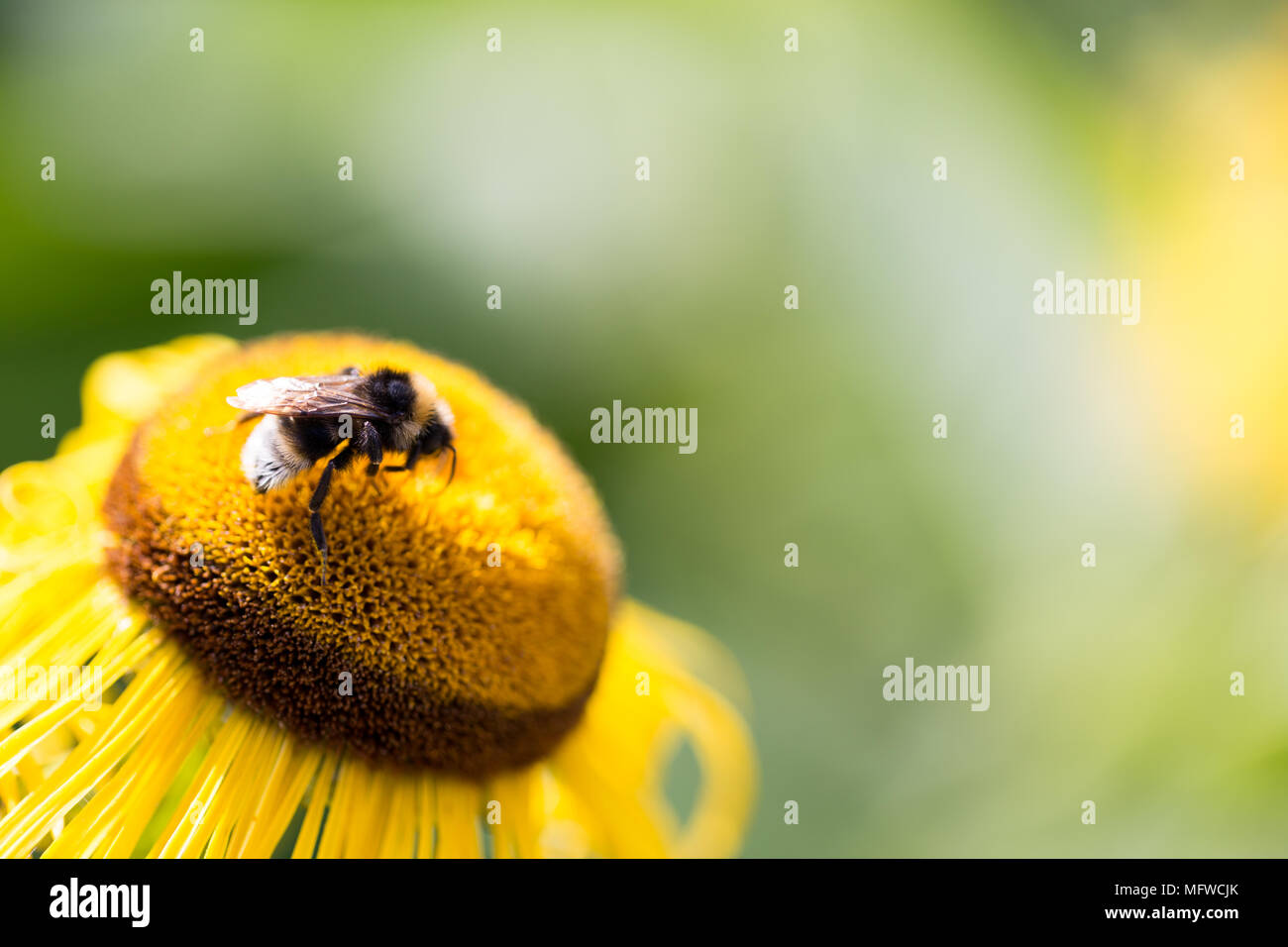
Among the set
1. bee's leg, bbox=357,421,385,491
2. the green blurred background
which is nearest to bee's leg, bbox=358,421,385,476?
bee's leg, bbox=357,421,385,491

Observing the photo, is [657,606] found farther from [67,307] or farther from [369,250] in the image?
[67,307]

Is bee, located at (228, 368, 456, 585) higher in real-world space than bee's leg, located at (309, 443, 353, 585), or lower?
higher

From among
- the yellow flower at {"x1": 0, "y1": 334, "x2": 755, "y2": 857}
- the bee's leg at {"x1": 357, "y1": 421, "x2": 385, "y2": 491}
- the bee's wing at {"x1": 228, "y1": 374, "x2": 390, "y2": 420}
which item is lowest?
the yellow flower at {"x1": 0, "y1": 334, "x2": 755, "y2": 857}

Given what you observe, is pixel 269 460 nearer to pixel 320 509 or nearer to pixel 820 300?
pixel 320 509

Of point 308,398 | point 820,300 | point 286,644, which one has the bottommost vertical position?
point 286,644

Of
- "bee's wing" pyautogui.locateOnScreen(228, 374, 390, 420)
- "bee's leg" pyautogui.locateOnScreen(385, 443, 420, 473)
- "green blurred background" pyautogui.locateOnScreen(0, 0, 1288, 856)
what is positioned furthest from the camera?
"green blurred background" pyautogui.locateOnScreen(0, 0, 1288, 856)

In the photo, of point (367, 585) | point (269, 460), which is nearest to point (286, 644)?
point (367, 585)

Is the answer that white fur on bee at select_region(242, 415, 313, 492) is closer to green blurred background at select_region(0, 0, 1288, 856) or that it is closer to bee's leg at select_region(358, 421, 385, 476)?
bee's leg at select_region(358, 421, 385, 476)
